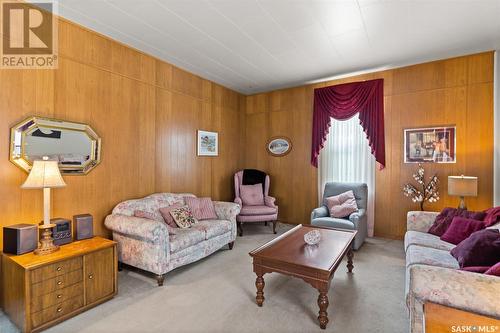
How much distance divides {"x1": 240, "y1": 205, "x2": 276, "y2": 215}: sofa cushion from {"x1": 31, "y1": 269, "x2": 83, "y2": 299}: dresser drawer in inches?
110

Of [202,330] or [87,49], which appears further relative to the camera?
[87,49]

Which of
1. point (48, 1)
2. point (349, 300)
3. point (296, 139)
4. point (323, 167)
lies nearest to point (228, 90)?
point (296, 139)

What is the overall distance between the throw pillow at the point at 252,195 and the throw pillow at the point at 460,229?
302 cm

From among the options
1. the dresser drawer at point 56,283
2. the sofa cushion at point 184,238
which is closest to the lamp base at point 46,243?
the dresser drawer at point 56,283

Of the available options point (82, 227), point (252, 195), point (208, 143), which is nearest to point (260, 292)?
point (82, 227)

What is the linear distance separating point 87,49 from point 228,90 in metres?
2.94

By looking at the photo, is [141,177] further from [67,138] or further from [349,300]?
[349,300]

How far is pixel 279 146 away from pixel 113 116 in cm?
335

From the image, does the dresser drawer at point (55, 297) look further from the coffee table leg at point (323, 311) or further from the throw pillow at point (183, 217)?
the coffee table leg at point (323, 311)

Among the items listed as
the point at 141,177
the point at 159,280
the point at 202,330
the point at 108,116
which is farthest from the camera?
the point at 141,177

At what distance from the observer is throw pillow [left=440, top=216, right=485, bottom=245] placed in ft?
8.46

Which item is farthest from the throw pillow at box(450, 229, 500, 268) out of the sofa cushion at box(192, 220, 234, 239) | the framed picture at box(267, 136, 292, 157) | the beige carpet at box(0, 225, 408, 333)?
the framed picture at box(267, 136, 292, 157)

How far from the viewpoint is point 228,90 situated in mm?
5473

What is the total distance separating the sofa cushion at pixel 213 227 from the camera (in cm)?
329
